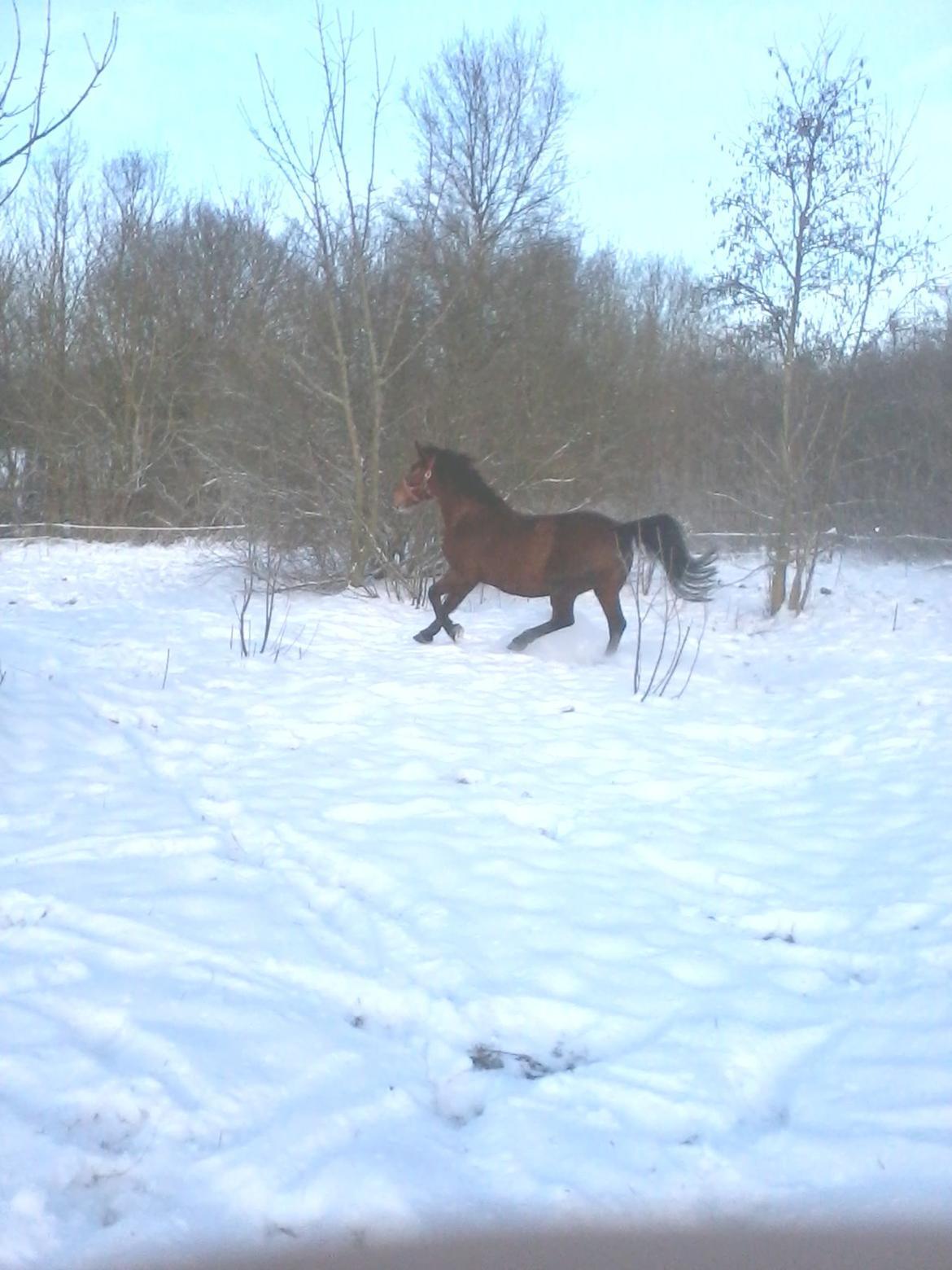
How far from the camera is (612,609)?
33.9 feet

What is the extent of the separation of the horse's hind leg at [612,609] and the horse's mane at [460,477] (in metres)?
1.24

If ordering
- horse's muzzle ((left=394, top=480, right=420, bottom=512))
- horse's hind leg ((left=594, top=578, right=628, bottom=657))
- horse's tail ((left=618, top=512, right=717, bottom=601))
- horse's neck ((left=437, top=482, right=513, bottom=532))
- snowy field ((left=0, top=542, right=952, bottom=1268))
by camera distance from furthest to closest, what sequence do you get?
horse's muzzle ((left=394, top=480, right=420, bottom=512)), horse's neck ((left=437, top=482, right=513, bottom=532)), horse's hind leg ((left=594, top=578, right=628, bottom=657)), horse's tail ((left=618, top=512, right=717, bottom=601)), snowy field ((left=0, top=542, right=952, bottom=1268))

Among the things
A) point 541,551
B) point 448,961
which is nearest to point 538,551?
point 541,551

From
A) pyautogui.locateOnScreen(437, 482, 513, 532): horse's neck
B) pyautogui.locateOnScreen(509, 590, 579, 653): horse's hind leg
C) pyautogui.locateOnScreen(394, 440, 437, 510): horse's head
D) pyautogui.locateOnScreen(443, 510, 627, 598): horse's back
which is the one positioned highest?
pyautogui.locateOnScreen(394, 440, 437, 510): horse's head

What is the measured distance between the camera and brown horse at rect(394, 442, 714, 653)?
10.1m

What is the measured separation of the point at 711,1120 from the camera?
117 inches

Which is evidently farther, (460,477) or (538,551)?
(460,477)

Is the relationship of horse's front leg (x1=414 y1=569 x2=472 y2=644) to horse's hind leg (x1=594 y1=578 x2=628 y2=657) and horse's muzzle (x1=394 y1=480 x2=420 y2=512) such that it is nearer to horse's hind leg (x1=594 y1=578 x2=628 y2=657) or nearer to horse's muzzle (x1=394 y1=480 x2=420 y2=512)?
horse's muzzle (x1=394 y1=480 x2=420 y2=512)

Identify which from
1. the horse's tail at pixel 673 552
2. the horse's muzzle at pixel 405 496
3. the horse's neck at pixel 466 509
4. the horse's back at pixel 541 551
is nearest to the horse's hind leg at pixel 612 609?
the horse's back at pixel 541 551

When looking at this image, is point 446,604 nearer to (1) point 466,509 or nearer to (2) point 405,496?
(1) point 466,509

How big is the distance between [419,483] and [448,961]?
23.7 feet

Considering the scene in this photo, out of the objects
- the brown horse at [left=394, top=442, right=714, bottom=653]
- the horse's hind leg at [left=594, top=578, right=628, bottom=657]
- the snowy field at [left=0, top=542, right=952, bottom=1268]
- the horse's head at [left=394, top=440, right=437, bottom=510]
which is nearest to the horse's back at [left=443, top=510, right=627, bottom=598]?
the brown horse at [left=394, top=442, right=714, bottom=653]

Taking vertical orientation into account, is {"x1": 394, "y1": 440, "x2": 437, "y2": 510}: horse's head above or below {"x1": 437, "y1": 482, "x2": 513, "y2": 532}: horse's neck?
above

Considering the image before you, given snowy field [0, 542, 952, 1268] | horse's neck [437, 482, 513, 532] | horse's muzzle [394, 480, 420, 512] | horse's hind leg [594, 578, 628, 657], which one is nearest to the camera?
snowy field [0, 542, 952, 1268]
